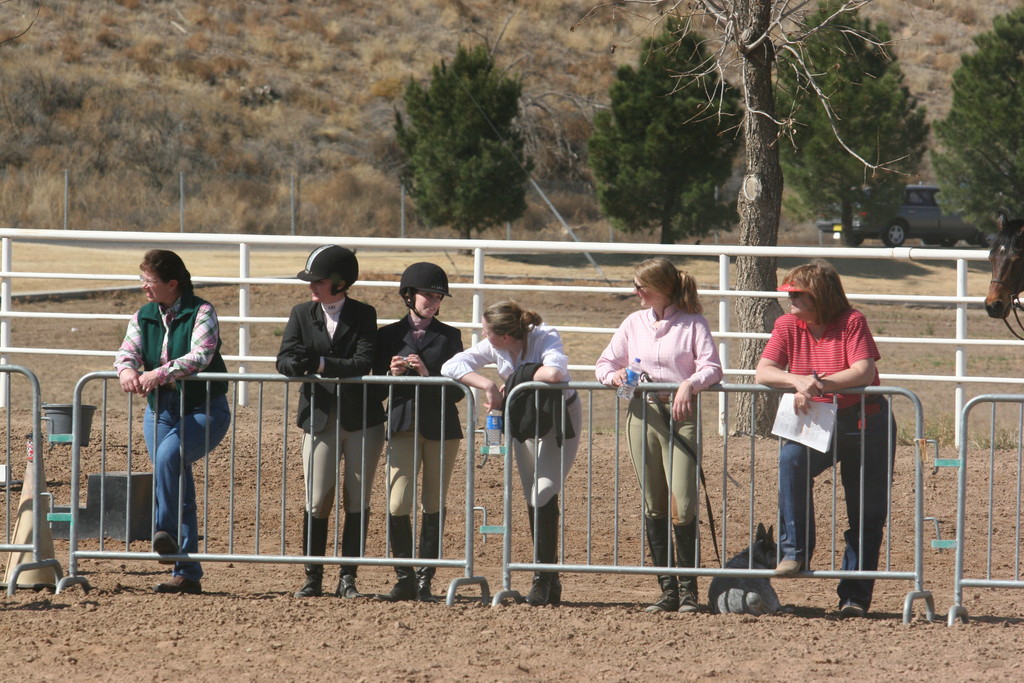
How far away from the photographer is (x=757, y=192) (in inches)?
445

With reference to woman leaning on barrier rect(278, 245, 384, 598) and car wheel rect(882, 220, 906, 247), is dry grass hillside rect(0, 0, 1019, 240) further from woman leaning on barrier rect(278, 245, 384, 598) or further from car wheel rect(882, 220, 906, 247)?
woman leaning on barrier rect(278, 245, 384, 598)

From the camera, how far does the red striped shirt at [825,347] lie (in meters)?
5.76

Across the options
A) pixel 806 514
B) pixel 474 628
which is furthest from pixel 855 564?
pixel 474 628

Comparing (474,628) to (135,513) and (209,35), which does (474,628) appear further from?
(209,35)

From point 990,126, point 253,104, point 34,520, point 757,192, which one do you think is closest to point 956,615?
point 34,520

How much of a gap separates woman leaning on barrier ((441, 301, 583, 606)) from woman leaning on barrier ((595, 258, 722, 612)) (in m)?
0.28

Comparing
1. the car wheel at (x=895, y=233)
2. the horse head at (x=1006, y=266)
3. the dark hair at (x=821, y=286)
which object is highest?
the car wheel at (x=895, y=233)

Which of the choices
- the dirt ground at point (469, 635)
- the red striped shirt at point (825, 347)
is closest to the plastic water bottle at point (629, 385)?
the red striped shirt at point (825, 347)

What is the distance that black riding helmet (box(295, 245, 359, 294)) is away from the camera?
6027 millimetres

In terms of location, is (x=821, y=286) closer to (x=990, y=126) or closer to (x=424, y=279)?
(x=424, y=279)

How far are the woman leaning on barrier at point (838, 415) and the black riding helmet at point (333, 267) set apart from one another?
2.02 m

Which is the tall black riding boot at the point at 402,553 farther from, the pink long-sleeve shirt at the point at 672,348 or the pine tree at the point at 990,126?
the pine tree at the point at 990,126

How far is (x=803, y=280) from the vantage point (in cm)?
568

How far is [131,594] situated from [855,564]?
3.43 m
